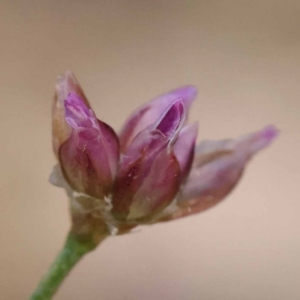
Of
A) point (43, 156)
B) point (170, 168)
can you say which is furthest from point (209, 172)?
point (43, 156)

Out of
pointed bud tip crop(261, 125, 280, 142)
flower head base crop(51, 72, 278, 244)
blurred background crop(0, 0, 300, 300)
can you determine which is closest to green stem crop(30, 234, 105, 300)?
flower head base crop(51, 72, 278, 244)

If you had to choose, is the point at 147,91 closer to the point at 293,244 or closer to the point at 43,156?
the point at 43,156

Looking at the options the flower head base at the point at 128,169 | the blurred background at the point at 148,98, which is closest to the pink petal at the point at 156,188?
the flower head base at the point at 128,169

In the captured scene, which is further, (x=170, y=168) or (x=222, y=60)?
(x=222, y=60)

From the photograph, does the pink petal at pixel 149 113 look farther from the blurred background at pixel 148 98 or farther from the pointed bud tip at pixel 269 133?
the blurred background at pixel 148 98

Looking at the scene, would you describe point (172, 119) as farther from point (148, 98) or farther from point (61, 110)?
point (148, 98)

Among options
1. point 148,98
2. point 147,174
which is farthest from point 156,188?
point 148,98

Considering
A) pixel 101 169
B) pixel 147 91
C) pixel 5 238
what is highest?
pixel 101 169
